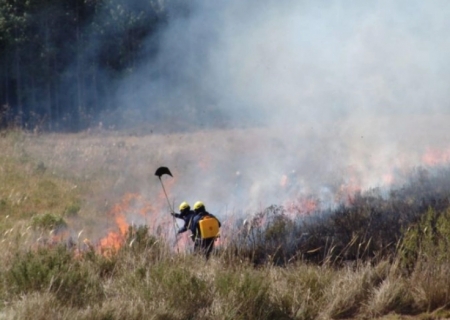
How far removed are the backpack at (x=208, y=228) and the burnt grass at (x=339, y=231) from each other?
31 cm

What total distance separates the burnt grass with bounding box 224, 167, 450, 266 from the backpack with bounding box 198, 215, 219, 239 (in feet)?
1.02

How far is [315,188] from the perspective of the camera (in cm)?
1516

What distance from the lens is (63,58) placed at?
1151 inches

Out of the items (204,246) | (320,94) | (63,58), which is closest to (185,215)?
(204,246)

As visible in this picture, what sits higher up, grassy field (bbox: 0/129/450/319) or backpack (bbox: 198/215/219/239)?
backpack (bbox: 198/215/219/239)

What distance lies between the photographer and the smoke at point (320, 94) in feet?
51.9

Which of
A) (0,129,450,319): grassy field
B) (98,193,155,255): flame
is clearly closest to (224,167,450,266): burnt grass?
(0,129,450,319): grassy field

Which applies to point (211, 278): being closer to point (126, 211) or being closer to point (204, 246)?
point (204, 246)

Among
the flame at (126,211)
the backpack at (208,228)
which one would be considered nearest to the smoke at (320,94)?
the flame at (126,211)

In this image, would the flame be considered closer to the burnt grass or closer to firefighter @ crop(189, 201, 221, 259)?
firefighter @ crop(189, 201, 221, 259)

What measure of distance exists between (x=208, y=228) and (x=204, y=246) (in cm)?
25

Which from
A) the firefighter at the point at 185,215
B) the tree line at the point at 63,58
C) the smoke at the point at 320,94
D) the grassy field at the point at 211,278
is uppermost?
the tree line at the point at 63,58

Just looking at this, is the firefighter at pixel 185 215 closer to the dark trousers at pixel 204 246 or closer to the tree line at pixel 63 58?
the dark trousers at pixel 204 246

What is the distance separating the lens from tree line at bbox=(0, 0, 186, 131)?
26047 millimetres
